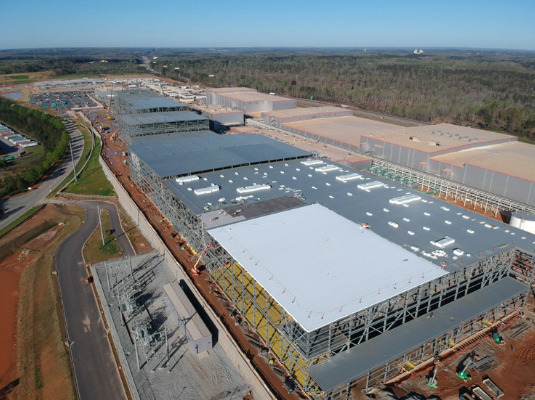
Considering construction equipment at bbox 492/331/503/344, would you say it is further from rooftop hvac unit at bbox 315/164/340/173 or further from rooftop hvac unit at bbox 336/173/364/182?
rooftop hvac unit at bbox 315/164/340/173

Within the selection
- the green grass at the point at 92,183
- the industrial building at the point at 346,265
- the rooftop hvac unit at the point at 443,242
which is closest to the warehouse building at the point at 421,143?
the industrial building at the point at 346,265

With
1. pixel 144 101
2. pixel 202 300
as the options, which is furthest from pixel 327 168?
pixel 144 101

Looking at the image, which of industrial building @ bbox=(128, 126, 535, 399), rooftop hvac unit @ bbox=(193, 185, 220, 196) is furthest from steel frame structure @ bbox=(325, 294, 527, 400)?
rooftop hvac unit @ bbox=(193, 185, 220, 196)

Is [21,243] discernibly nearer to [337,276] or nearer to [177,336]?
[177,336]

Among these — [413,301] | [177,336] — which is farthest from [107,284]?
[413,301]

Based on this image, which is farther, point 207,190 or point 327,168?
point 327,168

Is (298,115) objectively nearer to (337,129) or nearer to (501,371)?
(337,129)
